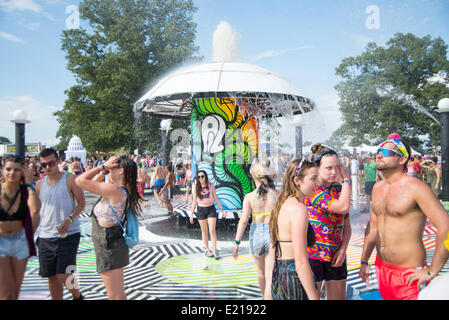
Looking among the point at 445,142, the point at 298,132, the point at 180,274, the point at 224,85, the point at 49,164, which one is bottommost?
the point at 180,274

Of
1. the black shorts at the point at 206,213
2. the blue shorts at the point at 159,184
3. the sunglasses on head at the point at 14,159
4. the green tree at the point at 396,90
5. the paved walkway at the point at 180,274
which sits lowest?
the paved walkway at the point at 180,274

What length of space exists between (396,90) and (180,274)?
24.9 metres

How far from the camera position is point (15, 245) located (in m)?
2.96

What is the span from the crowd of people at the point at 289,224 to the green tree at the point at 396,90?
72.5ft

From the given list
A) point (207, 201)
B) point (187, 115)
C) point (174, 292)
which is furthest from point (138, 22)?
point (174, 292)

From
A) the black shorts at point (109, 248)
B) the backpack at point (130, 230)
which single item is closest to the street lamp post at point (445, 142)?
the backpack at point (130, 230)

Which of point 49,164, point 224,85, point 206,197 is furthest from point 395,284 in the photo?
point 224,85

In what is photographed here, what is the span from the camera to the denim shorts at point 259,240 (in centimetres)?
376

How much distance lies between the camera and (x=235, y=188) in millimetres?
8102

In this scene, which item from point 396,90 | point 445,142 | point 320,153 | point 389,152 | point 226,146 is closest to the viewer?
point 389,152

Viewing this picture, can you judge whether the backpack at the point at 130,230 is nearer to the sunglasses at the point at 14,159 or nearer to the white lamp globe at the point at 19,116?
the sunglasses at the point at 14,159

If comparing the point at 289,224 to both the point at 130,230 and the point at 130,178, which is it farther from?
the point at 130,178

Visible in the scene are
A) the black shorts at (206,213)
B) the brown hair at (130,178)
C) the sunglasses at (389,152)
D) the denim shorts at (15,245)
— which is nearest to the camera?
the sunglasses at (389,152)

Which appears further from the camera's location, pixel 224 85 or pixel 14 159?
pixel 224 85
